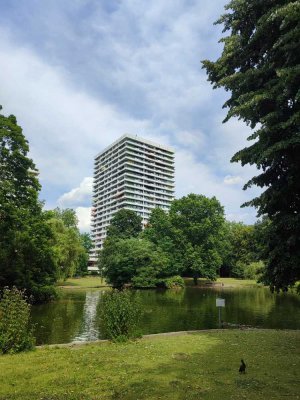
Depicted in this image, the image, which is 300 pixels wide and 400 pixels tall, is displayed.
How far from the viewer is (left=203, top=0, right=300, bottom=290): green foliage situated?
9211 mm

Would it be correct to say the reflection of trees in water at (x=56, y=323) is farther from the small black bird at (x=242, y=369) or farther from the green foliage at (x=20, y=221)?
the small black bird at (x=242, y=369)

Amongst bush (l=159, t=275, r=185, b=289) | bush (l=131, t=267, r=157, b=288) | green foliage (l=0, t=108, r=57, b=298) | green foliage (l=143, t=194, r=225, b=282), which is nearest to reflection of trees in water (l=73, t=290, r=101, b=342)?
green foliage (l=0, t=108, r=57, b=298)

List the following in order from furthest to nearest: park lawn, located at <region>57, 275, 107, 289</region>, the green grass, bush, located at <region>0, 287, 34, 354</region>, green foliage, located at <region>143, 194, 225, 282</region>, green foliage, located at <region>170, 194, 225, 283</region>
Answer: green foliage, located at <region>170, 194, 225, 283</region>, green foliage, located at <region>143, 194, 225, 282</region>, the green grass, park lawn, located at <region>57, 275, 107, 289</region>, bush, located at <region>0, 287, 34, 354</region>

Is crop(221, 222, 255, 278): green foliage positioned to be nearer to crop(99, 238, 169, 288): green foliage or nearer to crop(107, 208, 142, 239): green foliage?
crop(99, 238, 169, 288): green foliage

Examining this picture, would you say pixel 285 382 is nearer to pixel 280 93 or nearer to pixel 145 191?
pixel 280 93

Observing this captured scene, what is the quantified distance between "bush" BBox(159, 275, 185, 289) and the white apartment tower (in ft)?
266

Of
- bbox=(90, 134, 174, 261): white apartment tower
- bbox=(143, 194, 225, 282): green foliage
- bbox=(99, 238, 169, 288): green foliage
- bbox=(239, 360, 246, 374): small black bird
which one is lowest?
bbox=(239, 360, 246, 374): small black bird

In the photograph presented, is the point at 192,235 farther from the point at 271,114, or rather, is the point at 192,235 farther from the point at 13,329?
the point at 271,114

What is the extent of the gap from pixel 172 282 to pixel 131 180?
88.6 m

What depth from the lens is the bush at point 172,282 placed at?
57206 millimetres

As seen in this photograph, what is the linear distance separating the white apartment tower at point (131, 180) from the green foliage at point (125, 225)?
157ft

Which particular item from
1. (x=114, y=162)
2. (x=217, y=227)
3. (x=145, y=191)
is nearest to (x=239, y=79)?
(x=217, y=227)

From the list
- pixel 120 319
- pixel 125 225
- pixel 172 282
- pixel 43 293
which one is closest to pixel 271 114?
pixel 120 319

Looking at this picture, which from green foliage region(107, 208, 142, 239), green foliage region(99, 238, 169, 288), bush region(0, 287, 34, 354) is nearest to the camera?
bush region(0, 287, 34, 354)
